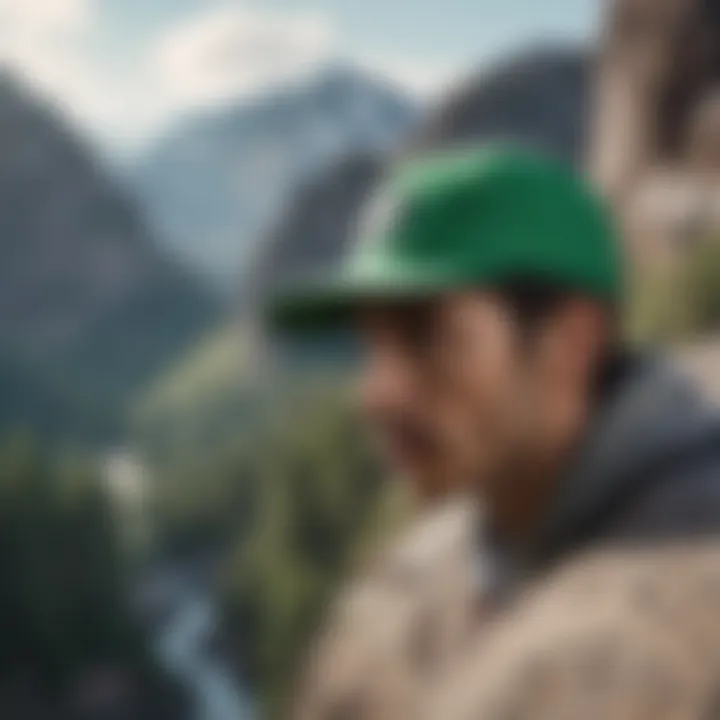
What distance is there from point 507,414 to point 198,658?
3.57 m

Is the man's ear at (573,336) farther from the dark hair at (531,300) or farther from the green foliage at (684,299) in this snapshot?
the green foliage at (684,299)

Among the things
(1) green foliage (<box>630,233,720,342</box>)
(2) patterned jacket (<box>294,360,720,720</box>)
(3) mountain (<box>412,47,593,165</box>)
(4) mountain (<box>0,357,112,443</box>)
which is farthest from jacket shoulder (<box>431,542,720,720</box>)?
(3) mountain (<box>412,47,593,165</box>)

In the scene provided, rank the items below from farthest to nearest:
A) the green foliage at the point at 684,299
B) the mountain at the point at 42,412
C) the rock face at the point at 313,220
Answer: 1. the rock face at the point at 313,220
2. the mountain at the point at 42,412
3. the green foliage at the point at 684,299

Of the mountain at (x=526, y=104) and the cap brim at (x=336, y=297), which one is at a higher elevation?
the mountain at (x=526, y=104)

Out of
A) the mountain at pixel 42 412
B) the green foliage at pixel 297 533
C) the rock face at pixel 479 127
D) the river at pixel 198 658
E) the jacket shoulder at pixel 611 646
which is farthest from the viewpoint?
the rock face at pixel 479 127

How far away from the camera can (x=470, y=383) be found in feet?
1.45

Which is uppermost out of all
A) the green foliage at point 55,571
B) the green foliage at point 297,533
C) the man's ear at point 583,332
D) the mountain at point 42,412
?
the mountain at point 42,412

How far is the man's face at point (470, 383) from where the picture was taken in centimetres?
43

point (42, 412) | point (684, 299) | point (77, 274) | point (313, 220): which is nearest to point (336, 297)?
point (684, 299)

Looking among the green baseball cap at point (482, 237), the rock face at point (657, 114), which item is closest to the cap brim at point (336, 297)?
the green baseball cap at point (482, 237)

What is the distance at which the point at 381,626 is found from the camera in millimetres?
484

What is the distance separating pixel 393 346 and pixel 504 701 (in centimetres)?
12

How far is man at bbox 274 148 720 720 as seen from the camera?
39 centimetres

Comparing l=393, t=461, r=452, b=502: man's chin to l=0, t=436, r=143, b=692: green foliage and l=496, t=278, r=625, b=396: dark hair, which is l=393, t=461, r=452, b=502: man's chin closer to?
l=496, t=278, r=625, b=396: dark hair
